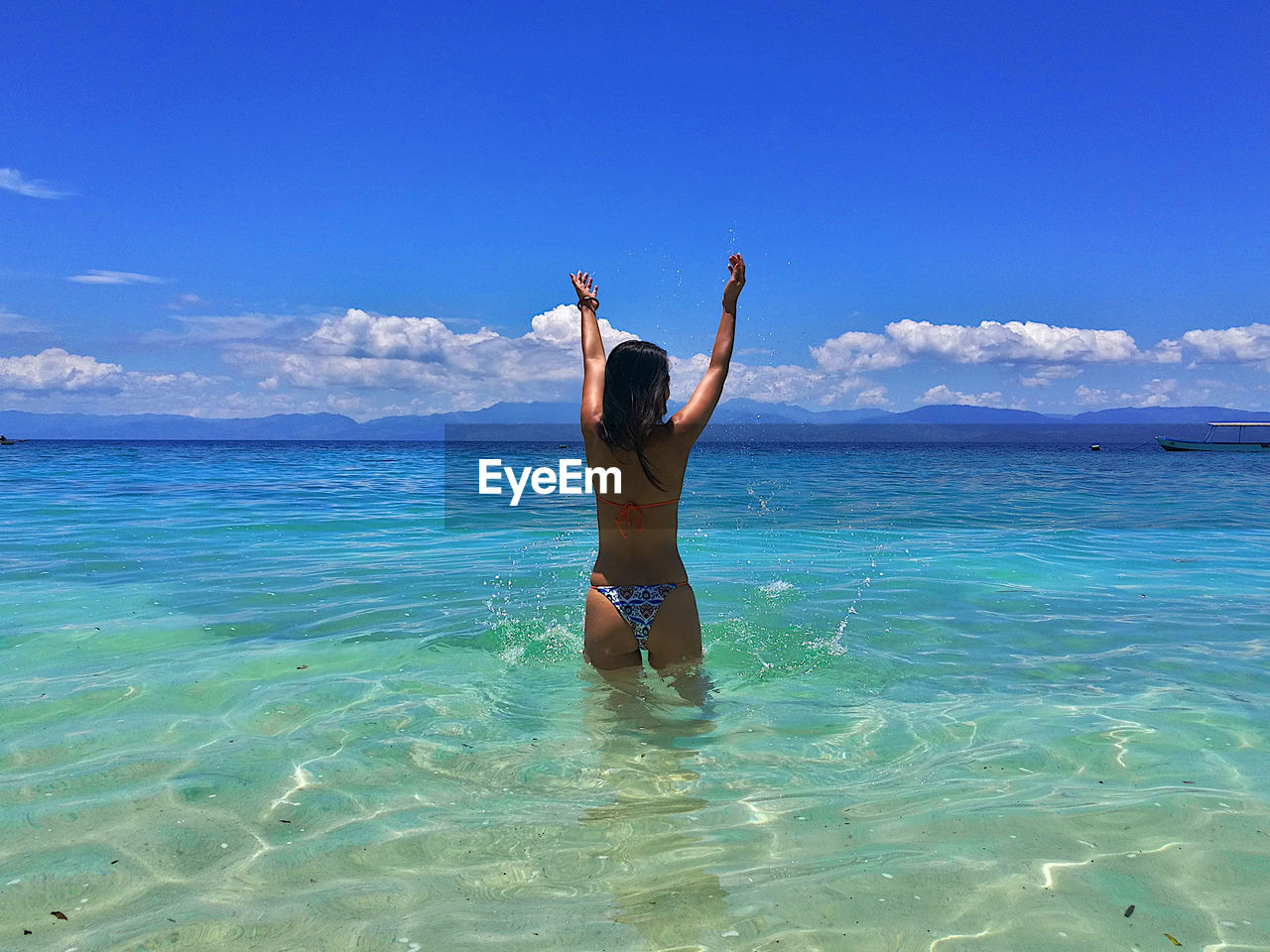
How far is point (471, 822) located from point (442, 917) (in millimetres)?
707

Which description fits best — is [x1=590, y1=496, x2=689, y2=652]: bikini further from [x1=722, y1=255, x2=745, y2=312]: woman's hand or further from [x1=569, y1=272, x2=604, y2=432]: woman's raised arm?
[x1=722, y1=255, x2=745, y2=312]: woman's hand

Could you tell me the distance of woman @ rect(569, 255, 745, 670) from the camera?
397 centimetres

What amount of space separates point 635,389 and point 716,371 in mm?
531

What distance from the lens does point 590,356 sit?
448 cm

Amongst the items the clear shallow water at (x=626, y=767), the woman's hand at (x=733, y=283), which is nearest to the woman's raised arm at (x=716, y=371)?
the woman's hand at (x=733, y=283)

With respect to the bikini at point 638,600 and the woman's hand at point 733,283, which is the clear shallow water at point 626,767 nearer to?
the bikini at point 638,600

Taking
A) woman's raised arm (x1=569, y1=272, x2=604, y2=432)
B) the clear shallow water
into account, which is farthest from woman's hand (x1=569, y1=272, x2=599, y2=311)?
the clear shallow water

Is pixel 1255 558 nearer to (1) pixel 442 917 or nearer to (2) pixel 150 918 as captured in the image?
(1) pixel 442 917

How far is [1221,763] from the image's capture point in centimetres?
399

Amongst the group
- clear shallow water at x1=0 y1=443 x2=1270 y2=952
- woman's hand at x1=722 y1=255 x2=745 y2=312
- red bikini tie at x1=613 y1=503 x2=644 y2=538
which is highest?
woman's hand at x1=722 y1=255 x2=745 y2=312

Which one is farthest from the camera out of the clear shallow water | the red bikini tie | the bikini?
the bikini

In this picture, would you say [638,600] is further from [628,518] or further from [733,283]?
[733,283]

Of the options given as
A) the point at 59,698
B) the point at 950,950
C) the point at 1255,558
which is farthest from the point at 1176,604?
the point at 59,698

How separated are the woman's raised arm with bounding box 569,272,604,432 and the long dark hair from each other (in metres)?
0.15
